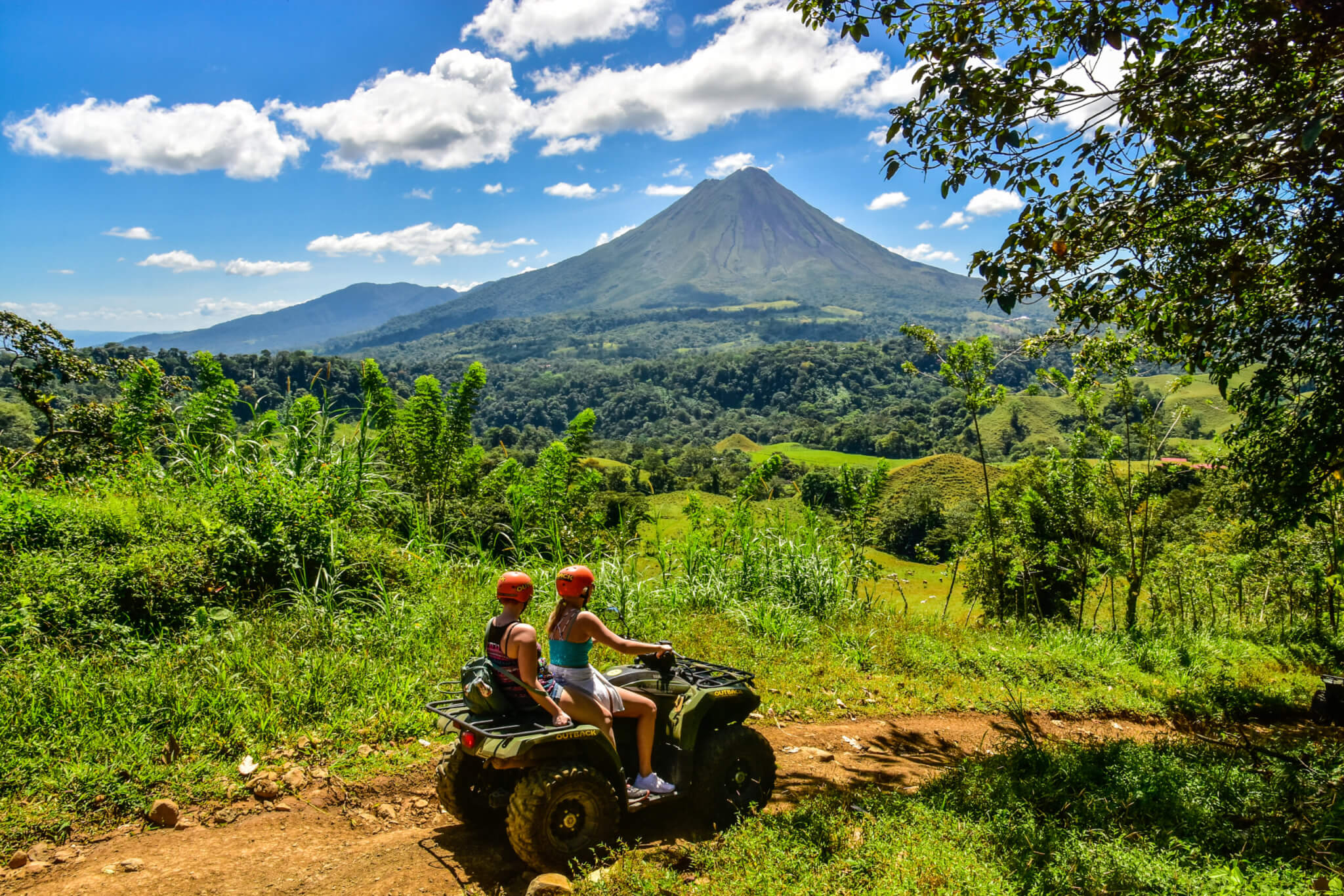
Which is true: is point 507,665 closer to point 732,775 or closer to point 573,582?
point 573,582

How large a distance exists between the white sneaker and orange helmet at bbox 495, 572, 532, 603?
1.23 m

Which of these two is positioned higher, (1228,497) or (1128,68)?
(1128,68)

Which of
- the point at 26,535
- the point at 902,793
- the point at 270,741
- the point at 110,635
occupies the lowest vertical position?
the point at 902,793

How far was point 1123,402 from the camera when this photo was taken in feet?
36.6

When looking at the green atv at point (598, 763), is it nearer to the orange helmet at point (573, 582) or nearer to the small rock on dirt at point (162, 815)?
the orange helmet at point (573, 582)

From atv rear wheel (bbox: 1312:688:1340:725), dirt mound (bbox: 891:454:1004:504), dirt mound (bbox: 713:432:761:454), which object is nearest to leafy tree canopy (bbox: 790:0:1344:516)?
atv rear wheel (bbox: 1312:688:1340:725)

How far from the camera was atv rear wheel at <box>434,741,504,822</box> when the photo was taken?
3789 millimetres

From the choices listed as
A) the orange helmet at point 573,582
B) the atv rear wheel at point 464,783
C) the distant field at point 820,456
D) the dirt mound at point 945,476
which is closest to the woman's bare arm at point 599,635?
the orange helmet at point 573,582

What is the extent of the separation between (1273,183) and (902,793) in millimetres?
5152

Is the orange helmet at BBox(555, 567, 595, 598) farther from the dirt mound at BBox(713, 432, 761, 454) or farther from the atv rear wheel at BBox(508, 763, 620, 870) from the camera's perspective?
the dirt mound at BBox(713, 432, 761, 454)

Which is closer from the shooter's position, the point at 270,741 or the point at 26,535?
the point at 270,741

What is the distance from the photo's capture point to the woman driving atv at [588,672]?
3.89 metres

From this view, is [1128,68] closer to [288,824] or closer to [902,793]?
[902,793]

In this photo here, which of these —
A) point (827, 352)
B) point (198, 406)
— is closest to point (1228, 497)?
point (198, 406)
